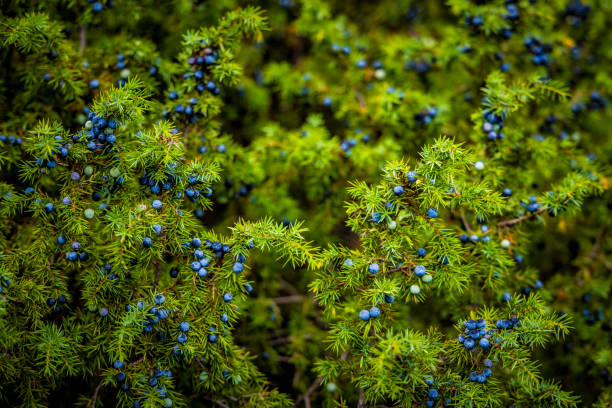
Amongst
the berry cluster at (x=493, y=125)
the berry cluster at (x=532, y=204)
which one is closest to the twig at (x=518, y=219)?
the berry cluster at (x=532, y=204)

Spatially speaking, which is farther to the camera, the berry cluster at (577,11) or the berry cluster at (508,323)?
the berry cluster at (577,11)

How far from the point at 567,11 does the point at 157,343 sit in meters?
4.23

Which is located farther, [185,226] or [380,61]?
[380,61]

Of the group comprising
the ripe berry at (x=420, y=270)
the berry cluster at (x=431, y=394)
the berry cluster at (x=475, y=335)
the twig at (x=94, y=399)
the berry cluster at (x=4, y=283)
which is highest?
the ripe berry at (x=420, y=270)

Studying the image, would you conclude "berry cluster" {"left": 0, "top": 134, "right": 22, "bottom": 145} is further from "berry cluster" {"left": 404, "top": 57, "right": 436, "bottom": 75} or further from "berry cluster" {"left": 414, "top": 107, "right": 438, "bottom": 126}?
"berry cluster" {"left": 404, "top": 57, "right": 436, "bottom": 75}

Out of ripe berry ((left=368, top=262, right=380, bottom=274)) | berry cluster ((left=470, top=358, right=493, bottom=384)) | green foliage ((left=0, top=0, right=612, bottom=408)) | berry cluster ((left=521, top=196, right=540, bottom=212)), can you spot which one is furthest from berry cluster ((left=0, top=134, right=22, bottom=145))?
berry cluster ((left=521, top=196, right=540, bottom=212))

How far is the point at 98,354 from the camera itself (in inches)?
74.4

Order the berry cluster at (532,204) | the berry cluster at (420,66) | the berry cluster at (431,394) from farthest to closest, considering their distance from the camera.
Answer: the berry cluster at (420,66)
the berry cluster at (532,204)
the berry cluster at (431,394)

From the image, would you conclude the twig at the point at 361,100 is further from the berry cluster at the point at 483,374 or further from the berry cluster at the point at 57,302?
the berry cluster at the point at 57,302

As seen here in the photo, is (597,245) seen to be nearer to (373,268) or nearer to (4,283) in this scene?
(373,268)

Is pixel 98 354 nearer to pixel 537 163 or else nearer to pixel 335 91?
pixel 335 91

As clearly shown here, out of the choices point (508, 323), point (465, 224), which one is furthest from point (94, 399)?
point (465, 224)

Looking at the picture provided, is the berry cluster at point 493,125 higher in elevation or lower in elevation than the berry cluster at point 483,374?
higher

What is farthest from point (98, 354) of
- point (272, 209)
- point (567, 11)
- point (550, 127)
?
point (567, 11)
